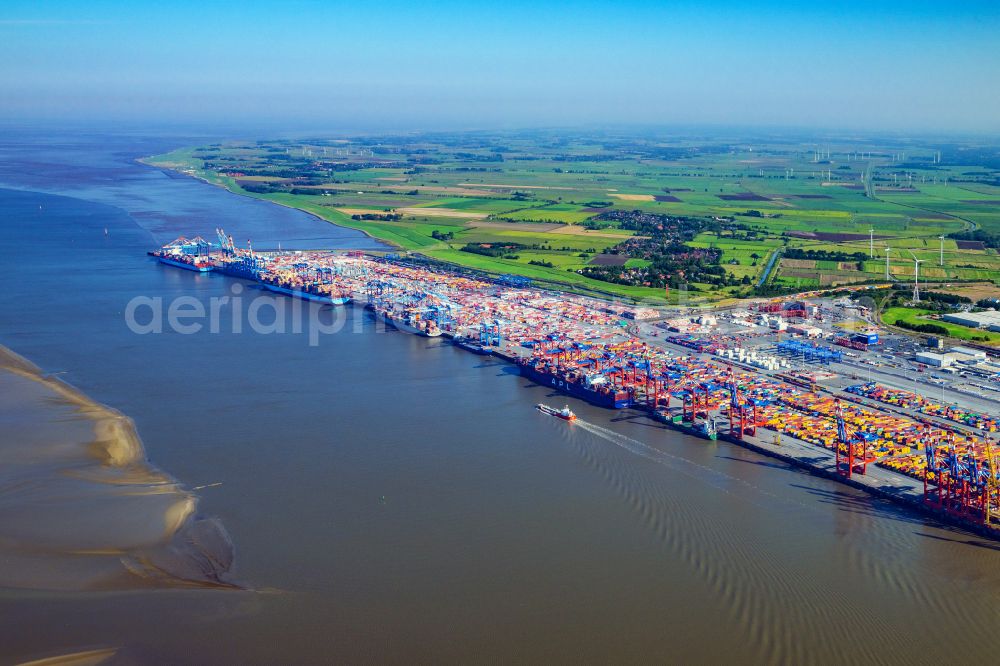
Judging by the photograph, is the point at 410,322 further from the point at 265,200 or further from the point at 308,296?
the point at 265,200

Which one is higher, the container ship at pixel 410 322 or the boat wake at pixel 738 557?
the container ship at pixel 410 322

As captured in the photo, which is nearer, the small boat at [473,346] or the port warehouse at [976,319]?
the small boat at [473,346]

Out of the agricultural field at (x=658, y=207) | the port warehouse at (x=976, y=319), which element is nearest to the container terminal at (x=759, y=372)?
the port warehouse at (x=976, y=319)

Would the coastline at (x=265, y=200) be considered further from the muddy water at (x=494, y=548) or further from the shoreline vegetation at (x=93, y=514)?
the shoreline vegetation at (x=93, y=514)

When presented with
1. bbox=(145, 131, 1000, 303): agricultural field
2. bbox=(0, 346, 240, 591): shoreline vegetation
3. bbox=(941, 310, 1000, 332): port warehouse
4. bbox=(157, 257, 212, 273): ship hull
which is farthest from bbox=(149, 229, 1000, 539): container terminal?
bbox=(0, 346, 240, 591): shoreline vegetation

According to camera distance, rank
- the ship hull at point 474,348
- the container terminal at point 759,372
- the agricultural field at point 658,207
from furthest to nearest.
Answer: the agricultural field at point 658,207 → the ship hull at point 474,348 → the container terminal at point 759,372

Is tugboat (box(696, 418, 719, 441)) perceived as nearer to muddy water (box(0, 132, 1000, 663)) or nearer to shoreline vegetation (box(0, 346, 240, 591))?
muddy water (box(0, 132, 1000, 663))

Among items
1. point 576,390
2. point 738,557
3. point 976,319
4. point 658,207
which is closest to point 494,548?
point 738,557
